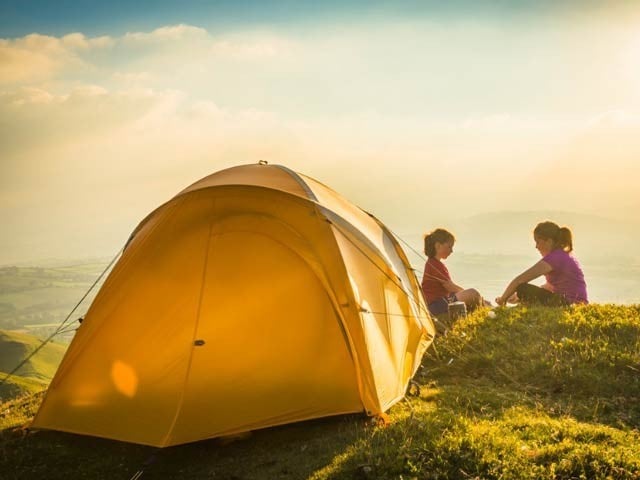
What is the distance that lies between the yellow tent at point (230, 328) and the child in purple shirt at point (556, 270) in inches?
221

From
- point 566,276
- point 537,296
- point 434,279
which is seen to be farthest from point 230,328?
point 566,276

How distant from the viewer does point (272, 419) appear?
705 centimetres

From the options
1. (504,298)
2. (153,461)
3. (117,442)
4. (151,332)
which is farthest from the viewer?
(504,298)

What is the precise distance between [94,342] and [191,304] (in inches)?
59.0

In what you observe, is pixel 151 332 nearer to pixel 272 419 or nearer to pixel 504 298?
pixel 272 419

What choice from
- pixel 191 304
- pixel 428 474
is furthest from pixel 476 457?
pixel 191 304

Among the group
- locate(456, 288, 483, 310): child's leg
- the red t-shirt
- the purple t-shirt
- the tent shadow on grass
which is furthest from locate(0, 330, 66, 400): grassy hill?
the purple t-shirt

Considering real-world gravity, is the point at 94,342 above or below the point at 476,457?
above

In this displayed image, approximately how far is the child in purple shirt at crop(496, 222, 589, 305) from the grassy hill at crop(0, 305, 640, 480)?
2.40m

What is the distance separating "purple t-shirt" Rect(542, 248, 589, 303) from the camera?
39.1 ft

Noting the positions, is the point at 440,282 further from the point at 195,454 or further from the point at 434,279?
the point at 195,454

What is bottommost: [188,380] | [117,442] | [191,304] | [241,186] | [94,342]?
[117,442]

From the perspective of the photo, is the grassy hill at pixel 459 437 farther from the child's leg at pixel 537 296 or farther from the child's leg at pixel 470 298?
the child's leg at pixel 470 298

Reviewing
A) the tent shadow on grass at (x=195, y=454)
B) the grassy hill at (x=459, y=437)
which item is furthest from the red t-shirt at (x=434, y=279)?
the tent shadow on grass at (x=195, y=454)
